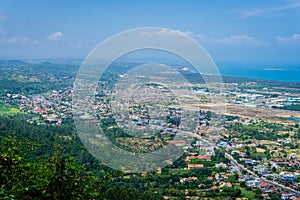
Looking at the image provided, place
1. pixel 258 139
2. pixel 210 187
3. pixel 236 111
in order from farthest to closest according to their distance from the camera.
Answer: pixel 236 111 → pixel 258 139 → pixel 210 187

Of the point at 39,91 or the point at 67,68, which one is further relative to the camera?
the point at 67,68

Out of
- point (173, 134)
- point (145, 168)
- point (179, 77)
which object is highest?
point (179, 77)

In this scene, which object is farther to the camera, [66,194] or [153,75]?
[153,75]

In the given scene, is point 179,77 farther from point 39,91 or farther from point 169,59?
point 39,91

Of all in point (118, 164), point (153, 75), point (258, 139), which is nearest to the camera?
point (118, 164)

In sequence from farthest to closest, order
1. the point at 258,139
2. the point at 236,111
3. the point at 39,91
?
the point at 39,91 < the point at 236,111 < the point at 258,139

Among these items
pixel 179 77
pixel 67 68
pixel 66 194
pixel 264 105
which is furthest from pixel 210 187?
pixel 67 68

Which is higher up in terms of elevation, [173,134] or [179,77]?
[179,77]

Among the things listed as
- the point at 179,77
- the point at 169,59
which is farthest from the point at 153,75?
the point at 169,59

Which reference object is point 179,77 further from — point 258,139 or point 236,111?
point 236,111
